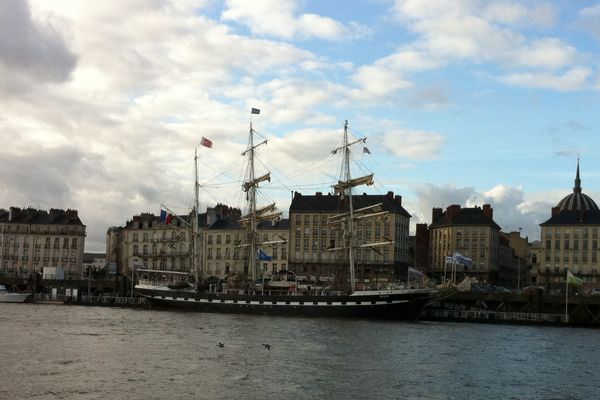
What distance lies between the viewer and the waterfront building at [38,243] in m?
158

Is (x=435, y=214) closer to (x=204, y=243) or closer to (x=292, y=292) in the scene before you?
(x=204, y=243)

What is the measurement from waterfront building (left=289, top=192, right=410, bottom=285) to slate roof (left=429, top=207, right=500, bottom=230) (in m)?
12.4

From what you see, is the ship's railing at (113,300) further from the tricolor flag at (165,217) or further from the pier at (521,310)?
the pier at (521,310)

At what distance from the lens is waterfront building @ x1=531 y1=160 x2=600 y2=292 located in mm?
143500

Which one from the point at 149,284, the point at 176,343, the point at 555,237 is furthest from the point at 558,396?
the point at 555,237

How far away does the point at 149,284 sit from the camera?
116m

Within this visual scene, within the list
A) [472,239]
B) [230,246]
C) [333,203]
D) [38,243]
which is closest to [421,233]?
[472,239]

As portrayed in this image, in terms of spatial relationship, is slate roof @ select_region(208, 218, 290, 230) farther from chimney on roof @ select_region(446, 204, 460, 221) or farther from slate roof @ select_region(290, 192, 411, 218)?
chimney on roof @ select_region(446, 204, 460, 221)

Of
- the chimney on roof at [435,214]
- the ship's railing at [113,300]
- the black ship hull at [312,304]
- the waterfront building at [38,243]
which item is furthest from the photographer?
the chimney on roof at [435,214]

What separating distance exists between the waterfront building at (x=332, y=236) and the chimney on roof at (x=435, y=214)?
53.0 feet

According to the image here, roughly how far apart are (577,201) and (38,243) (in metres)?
103

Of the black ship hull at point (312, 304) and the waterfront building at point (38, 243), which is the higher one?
the waterfront building at point (38, 243)

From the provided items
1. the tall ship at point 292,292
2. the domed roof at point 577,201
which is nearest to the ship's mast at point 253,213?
the tall ship at point 292,292

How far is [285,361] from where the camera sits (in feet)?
167
